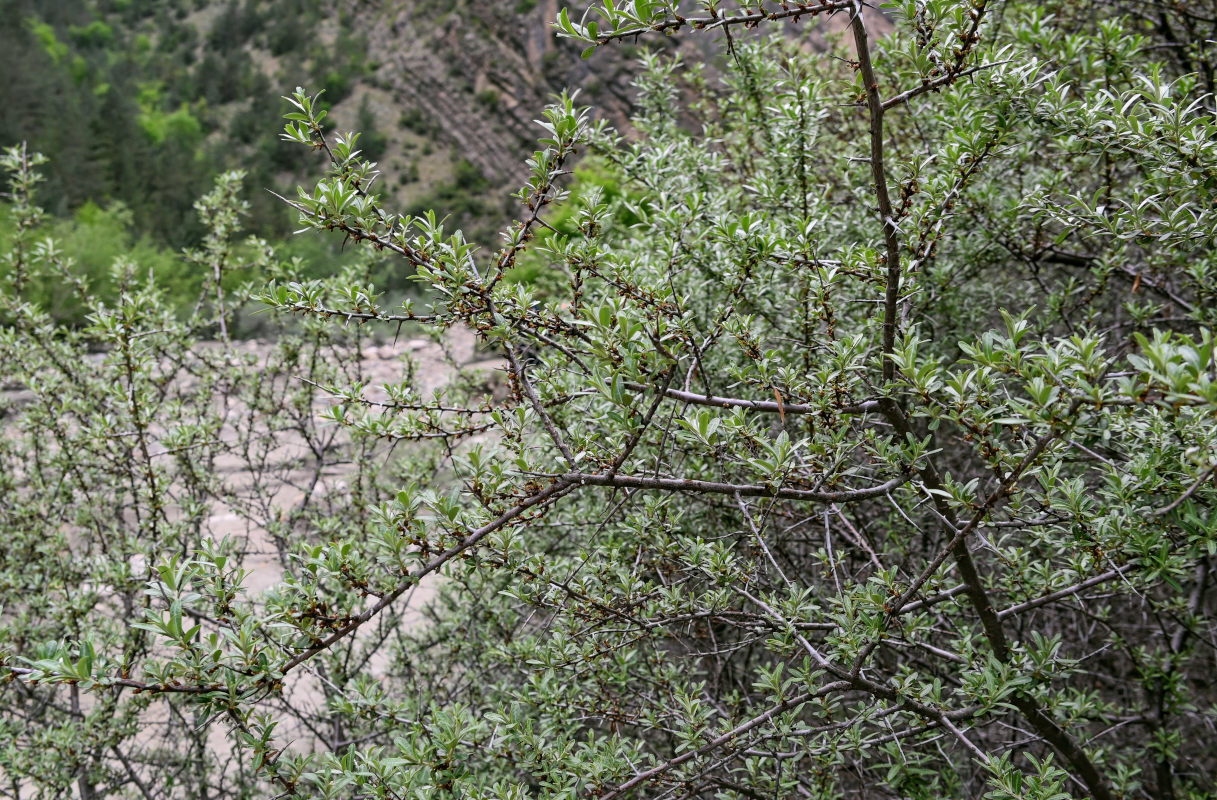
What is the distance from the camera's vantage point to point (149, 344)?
328 cm

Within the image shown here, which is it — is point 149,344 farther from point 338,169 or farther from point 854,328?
point 854,328

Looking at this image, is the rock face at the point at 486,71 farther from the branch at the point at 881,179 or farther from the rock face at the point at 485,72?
the branch at the point at 881,179

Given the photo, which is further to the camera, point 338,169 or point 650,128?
point 650,128

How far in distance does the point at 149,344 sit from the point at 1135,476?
3853 millimetres

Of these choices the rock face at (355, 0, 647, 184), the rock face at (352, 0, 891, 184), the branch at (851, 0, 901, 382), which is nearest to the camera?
the branch at (851, 0, 901, 382)

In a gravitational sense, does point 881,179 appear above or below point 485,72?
below

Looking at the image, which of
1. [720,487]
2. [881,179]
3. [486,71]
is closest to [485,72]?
[486,71]

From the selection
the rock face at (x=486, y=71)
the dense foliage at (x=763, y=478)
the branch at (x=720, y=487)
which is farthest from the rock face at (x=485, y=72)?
the branch at (x=720, y=487)

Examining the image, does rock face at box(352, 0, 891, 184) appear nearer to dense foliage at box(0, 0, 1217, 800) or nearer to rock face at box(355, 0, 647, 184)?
rock face at box(355, 0, 647, 184)

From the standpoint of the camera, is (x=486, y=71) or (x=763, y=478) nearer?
(x=763, y=478)

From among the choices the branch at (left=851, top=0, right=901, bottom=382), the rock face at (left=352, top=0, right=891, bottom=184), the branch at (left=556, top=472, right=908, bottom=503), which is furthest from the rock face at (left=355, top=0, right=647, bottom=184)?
the branch at (left=556, top=472, right=908, bottom=503)

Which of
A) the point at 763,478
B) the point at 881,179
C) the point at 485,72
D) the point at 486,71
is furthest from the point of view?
the point at 485,72

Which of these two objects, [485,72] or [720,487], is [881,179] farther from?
[485,72]

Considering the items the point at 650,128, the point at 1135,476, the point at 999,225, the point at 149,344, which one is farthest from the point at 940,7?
the point at 149,344
